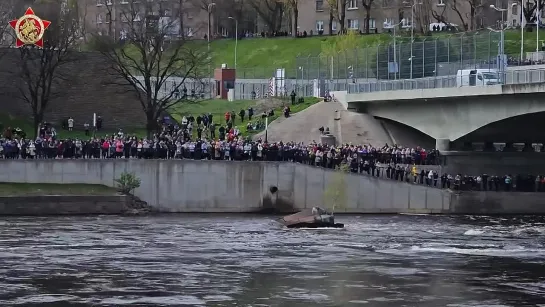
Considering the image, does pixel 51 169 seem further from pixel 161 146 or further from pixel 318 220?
pixel 318 220

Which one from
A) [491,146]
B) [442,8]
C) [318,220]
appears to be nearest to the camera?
[318,220]

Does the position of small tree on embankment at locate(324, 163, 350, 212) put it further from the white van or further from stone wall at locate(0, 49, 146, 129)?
stone wall at locate(0, 49, 146, 129)

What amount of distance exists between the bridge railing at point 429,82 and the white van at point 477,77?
0.55 m

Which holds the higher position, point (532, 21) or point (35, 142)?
point (532, 21)

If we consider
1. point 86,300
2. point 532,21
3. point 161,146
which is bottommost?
point 86,300

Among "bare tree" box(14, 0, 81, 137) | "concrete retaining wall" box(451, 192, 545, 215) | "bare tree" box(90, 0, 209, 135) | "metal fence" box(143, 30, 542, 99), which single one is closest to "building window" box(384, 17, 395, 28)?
"metal fence" box(143, 30, 542, 99)

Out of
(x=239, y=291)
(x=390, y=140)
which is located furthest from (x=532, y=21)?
(x=239, y=291)

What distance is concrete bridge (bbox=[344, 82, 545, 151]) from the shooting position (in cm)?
8712

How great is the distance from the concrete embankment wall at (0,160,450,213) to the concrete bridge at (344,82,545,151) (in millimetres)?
4898

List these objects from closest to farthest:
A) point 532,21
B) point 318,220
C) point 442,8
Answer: point 318,220 → point 532,21 → point 442,8

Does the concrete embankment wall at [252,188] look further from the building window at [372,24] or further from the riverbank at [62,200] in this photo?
the building window at [372,24]

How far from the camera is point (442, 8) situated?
6555 inches

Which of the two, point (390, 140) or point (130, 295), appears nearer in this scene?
point (130, 295)

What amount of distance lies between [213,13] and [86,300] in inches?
4917
